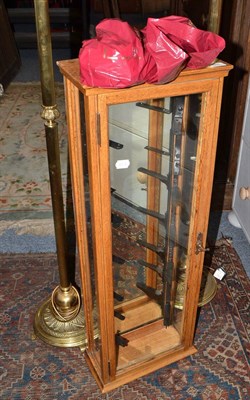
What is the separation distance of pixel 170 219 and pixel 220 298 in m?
0.75

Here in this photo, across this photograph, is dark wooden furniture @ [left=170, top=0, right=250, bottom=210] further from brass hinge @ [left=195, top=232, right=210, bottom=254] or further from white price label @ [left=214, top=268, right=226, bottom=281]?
brass hinge @ [left=195, top=232, right=210, bottom=254]

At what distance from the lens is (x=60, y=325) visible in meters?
2.17

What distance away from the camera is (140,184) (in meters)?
1.79

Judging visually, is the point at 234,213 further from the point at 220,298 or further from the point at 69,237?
the point at 69,237

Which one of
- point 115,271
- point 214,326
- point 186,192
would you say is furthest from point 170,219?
point 214,326

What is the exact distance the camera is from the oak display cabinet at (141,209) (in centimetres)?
136

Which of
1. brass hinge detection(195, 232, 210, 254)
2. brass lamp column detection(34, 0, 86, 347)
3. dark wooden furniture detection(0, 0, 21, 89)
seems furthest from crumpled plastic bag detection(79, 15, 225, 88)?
dark wooden furniture detection(0, 0, 21, 89)

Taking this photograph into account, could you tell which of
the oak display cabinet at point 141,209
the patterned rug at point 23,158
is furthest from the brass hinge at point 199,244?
the patterned rug at point 23,158

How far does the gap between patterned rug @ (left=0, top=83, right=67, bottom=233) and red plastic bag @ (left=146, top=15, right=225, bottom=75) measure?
1.87 metres

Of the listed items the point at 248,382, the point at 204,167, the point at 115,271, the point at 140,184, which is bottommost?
the point at 248,382

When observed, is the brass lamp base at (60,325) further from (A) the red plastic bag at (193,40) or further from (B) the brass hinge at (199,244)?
(A) the red plastic bag at (193,40)

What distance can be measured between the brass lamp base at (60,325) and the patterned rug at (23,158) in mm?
832

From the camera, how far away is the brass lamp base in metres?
2.11

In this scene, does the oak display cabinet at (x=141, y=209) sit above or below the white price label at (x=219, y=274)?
above
